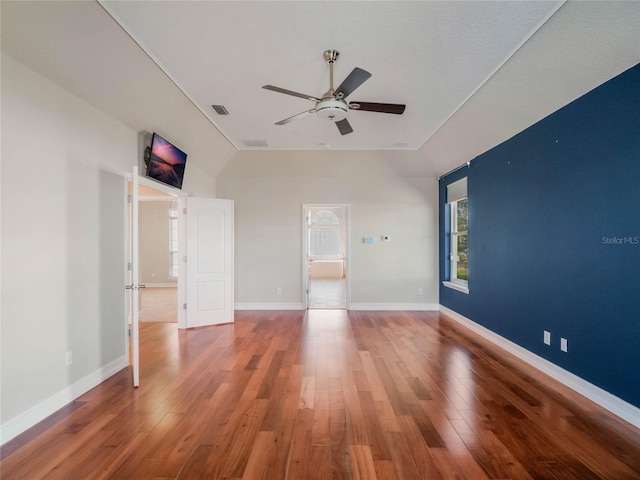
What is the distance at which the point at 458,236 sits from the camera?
5.50 m

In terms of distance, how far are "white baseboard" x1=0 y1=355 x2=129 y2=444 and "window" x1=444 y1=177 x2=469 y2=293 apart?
5.07 metres

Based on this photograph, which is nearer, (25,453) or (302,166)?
(25,453)

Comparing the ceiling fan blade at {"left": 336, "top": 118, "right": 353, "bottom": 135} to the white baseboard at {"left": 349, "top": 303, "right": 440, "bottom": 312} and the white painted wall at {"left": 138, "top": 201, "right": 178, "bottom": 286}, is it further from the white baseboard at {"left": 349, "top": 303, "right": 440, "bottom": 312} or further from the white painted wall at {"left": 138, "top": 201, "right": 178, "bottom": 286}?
the white painted wall at {"left": 138, "top": 201, "right": 178, "bottom": 286}

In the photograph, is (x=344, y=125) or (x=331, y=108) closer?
(x=331, y=108)

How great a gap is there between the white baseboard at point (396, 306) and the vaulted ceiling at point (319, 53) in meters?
3.46

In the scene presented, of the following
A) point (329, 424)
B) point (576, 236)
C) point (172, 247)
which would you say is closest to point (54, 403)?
point (329, 424)

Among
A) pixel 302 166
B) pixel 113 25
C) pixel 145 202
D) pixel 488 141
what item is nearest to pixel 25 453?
pixel 113 25

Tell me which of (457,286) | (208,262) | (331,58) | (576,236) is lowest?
(457,286)

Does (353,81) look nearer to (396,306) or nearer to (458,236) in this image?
(458,236)

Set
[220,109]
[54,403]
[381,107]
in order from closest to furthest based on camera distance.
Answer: [54,403] → [381,107] → [220,109]

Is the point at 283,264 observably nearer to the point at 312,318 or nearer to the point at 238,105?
the point at 312,318

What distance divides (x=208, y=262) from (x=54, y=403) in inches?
111

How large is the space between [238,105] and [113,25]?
149cm

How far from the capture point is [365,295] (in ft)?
19.6
